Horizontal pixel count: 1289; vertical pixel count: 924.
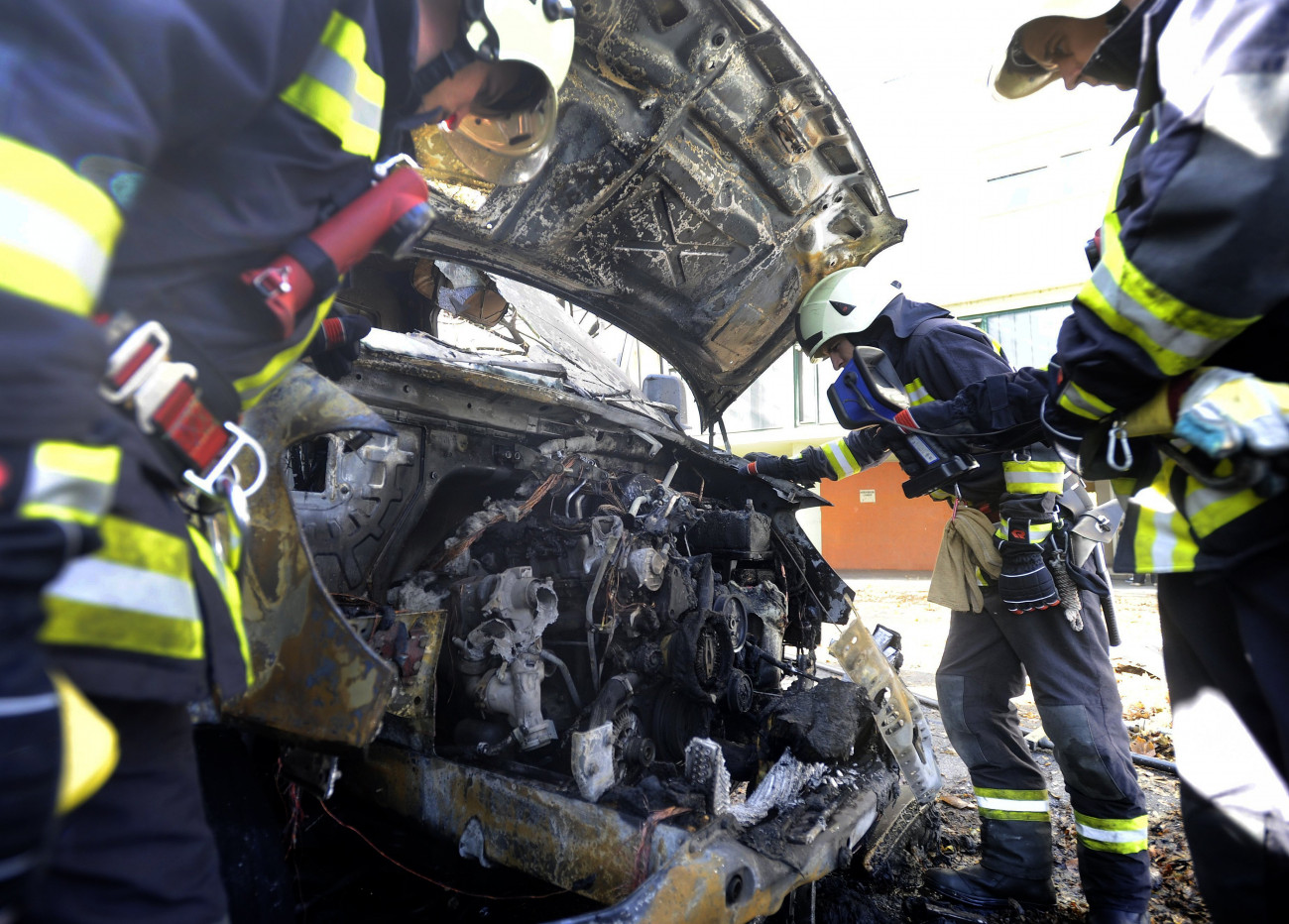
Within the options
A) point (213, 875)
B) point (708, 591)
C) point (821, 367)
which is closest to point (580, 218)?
point (708, 591)

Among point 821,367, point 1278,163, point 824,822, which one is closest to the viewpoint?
point 1278,163

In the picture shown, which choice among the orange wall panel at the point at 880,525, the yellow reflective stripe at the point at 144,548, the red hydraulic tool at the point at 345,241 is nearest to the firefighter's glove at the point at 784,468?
the red hydraulic tool at the point at 345,241

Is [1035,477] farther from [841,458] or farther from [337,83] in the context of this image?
[337,83]

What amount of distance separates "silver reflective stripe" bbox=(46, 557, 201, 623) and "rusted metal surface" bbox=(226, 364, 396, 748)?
44cm

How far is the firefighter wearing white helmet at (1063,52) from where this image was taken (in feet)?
5.05

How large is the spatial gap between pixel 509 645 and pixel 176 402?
153cm

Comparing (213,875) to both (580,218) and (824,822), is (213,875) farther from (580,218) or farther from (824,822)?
(580,218)

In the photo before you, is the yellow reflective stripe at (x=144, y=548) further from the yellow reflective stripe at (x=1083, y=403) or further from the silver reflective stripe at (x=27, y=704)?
the yellow reflective stripe at (x=1083, y=403)

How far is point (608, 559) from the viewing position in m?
2.43

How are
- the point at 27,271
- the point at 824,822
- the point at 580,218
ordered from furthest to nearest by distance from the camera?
the point at 580,218 → the point at 824,822 → the point at 27,271

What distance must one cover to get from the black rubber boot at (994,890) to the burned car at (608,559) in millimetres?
207

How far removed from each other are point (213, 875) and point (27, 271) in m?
0.70

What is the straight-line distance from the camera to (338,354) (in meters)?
1.67

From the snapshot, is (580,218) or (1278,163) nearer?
(1278,163)
